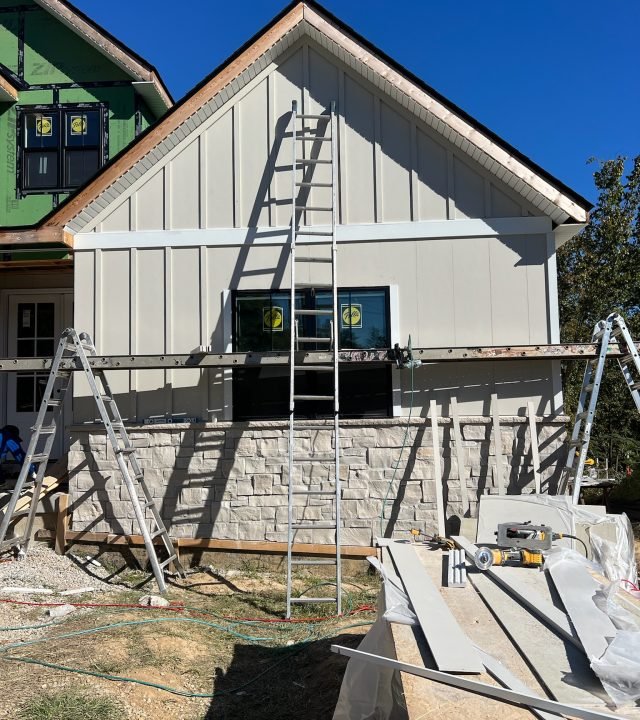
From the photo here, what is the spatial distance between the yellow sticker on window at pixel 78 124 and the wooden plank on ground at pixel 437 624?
30.3 ft

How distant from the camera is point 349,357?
710 cm

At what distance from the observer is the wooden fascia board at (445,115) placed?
7.20 meters

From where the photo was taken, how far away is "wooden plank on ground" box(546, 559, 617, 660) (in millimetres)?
2658

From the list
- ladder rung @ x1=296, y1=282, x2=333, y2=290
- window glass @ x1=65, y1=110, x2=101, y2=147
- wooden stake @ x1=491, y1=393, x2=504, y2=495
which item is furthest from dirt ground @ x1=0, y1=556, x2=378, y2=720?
window glass @ x1=65, y1=110, x2=101, y2=147

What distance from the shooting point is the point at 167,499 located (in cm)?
760

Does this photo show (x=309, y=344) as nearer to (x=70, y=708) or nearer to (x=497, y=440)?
(x=497, y=440)

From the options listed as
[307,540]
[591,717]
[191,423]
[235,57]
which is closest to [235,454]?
[191,423]

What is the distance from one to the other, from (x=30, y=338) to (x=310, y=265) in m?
4.81

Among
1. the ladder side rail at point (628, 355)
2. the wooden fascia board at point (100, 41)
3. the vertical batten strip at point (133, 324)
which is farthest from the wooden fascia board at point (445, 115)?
the wooden fascia board at point (100, 41)

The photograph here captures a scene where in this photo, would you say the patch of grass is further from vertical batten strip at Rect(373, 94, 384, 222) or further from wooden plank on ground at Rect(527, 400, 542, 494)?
vertical batten strip at Rect(373, 94, 384, 222)

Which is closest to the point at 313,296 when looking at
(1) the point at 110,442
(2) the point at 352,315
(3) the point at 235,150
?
(2) the point at 352,315

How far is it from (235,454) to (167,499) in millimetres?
976

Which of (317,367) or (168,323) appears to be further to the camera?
(168,323)

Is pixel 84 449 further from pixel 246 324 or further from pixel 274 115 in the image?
pixel 274 115
